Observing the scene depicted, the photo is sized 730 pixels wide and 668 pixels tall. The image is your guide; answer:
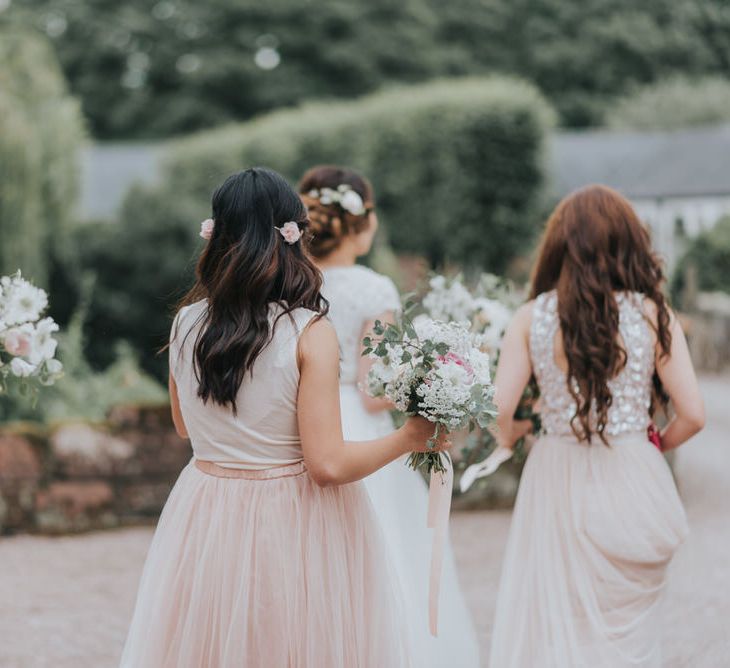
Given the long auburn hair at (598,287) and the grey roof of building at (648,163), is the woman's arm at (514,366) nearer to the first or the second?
the long auburn hair at (598,287)

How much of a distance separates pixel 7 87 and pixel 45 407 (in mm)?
5032

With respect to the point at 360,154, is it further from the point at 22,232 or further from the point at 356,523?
the point at 356,523

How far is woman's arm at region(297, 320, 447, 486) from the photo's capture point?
2.48 meters

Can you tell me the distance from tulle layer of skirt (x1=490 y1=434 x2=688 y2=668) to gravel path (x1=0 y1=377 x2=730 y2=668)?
1561 millimetres

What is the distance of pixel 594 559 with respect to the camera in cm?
334

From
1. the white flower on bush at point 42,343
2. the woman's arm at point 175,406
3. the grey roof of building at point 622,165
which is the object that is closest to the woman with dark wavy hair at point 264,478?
the woman's arm at point 175,406

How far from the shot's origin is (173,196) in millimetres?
11383

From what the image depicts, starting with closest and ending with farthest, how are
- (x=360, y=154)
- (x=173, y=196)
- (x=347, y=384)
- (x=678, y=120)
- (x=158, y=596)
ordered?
(x=158, y=596) → (x=347, y=384) → (x=173, y=196) → (x=360, y=154) → (x=678, y=120)

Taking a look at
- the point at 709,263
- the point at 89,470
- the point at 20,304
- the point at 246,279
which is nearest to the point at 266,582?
the point at 246,279

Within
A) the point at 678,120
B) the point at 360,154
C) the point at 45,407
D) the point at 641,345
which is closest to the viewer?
the point at 641,345

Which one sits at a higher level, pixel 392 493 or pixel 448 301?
pixel 448 301

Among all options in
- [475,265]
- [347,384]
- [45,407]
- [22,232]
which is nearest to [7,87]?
[22,232]

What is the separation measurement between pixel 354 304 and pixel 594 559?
1.35 meters

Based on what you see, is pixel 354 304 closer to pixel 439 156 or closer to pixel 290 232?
pixel 290 232
